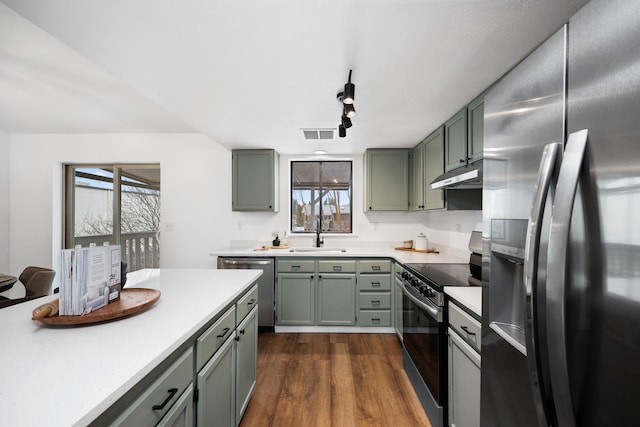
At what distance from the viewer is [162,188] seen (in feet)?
12.3

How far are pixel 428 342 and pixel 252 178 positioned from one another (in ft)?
9.19

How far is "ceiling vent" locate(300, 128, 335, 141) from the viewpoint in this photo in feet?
9.09

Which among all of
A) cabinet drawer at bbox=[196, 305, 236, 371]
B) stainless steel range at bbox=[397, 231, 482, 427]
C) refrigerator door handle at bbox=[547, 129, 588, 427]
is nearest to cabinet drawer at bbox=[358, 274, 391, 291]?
stainless steel range at bbox=[397, 231, 482, 427]

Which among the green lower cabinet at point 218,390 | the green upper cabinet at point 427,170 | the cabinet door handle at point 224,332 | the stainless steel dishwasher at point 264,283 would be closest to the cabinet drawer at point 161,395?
the green lower cabinet at point 218,390

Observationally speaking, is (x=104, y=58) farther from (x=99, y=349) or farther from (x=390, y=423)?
(x=390, y=423)

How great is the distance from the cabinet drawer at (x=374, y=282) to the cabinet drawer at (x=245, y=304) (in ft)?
5.08

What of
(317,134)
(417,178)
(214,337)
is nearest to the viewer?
(214,337)

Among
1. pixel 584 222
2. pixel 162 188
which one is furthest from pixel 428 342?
pixel 162 188

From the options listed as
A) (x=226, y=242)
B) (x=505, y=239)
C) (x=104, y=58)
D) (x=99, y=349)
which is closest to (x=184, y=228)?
(x=226, y=242)

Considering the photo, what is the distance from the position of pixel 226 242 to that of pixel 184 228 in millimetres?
642

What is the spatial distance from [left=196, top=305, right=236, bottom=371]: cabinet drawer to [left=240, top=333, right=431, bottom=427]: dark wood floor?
2.74 ft

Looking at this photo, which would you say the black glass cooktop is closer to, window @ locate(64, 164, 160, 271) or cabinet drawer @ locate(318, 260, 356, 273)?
cabinet drawer @ locate(318, 260, 356, 273)

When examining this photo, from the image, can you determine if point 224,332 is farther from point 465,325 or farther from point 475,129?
point 475,129

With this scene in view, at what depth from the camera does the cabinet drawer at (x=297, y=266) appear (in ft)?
10.3
